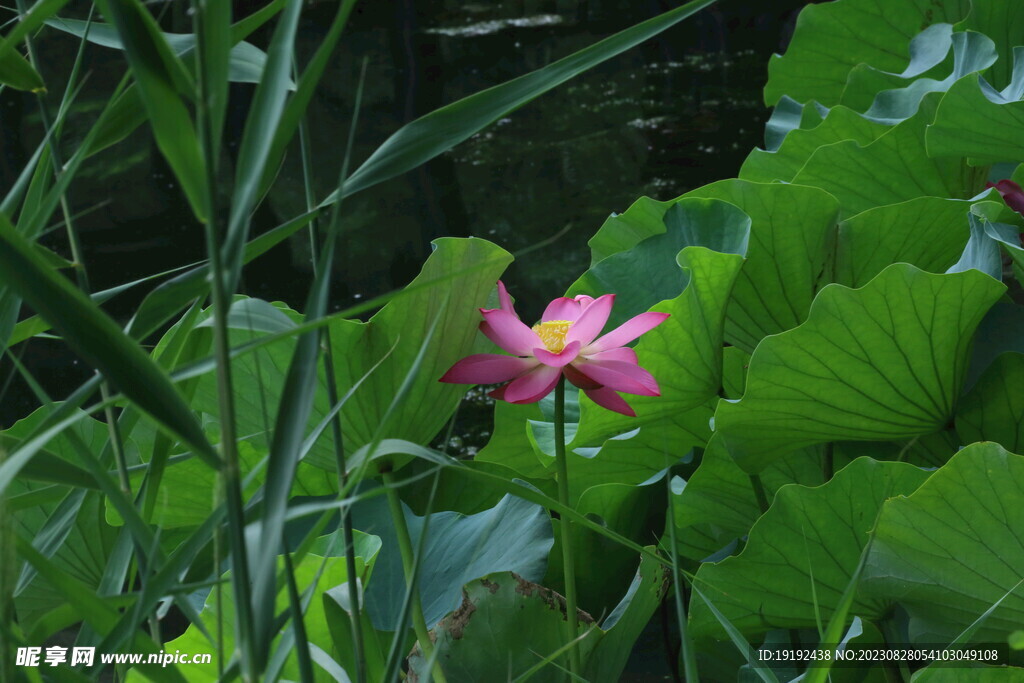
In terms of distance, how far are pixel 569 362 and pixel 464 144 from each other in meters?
2.01

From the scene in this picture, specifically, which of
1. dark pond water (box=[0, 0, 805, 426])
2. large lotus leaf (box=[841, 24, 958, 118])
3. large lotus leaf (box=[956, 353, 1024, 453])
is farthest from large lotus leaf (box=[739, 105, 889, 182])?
dark pond water (box=[0, 0, 805, 426])

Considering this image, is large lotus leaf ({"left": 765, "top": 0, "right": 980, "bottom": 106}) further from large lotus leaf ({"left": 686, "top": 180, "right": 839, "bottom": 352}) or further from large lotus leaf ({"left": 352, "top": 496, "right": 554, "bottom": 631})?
large lotus leaf ({"left": 352, "top": 496, "right": 554, "bottom": 631})

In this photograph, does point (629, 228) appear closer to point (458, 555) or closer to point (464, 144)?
point (458, 555)

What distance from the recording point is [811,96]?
1.28 m

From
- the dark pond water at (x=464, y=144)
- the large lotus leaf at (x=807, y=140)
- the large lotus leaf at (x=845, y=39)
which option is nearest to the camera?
the large lotus leaf at (x=807, y=140)

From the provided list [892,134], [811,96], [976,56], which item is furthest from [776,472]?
[811,96]

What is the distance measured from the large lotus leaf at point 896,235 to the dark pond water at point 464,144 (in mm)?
815

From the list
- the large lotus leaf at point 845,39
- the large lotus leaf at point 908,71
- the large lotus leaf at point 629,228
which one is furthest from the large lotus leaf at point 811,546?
the large lotus leaf at point 845,39

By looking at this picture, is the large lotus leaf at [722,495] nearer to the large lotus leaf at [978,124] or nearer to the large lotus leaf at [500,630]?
the large lotus leaf at [500,630]

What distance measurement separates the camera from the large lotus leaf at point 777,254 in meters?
0.70

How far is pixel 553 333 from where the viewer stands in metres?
0.52

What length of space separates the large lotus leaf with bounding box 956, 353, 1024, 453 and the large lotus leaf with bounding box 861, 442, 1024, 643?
14 cm

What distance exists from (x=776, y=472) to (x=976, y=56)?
44 centimetres

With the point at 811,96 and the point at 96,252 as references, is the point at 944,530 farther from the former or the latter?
the point at 96,252
